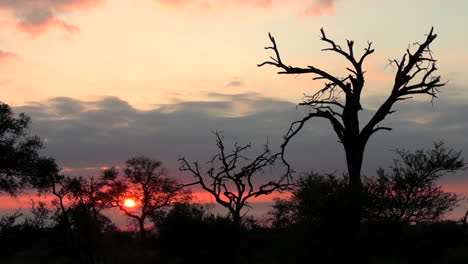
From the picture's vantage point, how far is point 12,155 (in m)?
39.0

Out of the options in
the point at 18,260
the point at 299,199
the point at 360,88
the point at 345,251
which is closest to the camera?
the point at 345,251

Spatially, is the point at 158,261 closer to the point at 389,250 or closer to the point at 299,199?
the point at 299,199

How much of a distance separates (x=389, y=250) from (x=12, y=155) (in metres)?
23.7

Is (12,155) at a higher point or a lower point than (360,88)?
lower

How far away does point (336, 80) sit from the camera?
3366 centimetres

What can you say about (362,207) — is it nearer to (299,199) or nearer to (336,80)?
(299,199)

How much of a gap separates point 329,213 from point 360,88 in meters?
7.89

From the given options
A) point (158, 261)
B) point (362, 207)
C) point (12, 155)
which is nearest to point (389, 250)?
point (362, 207)

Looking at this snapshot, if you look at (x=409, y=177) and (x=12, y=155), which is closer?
(x=409, y=177)

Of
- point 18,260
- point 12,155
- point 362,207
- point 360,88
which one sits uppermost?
point 360,88

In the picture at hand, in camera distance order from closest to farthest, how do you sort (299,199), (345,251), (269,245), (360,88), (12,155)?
(345,251), (299,199), (360,88), (269,245), (12,155)

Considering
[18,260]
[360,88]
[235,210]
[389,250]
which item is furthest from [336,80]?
[18,260]

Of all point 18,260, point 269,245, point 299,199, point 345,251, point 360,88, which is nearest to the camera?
point 345,251

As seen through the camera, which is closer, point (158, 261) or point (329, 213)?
point (329, 213)
